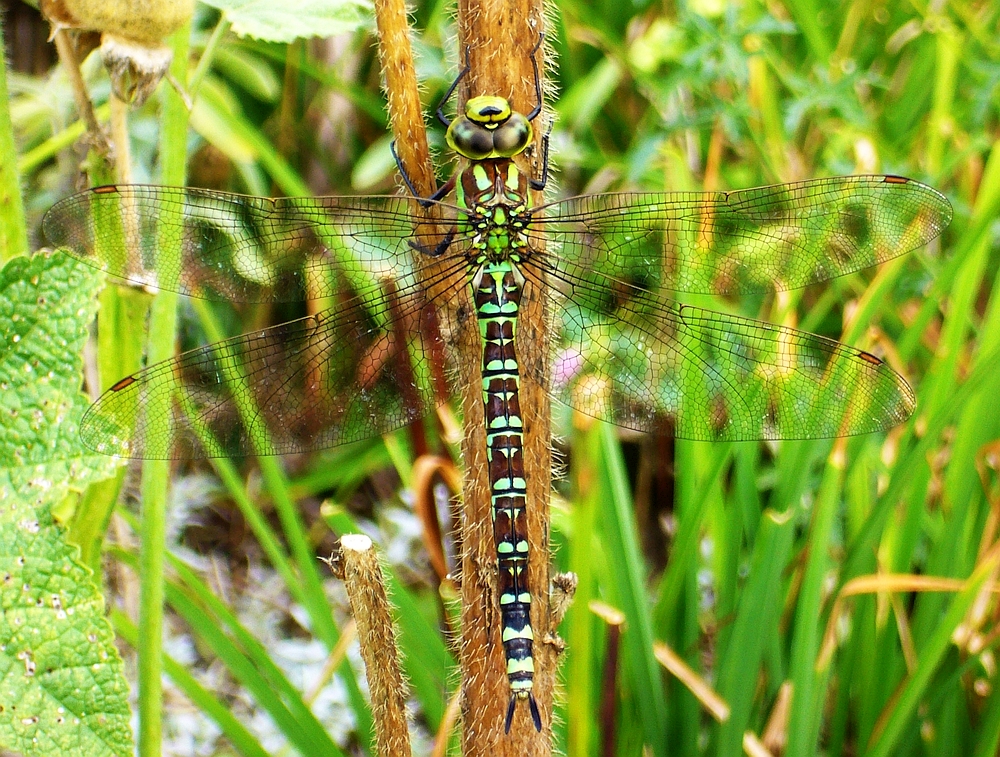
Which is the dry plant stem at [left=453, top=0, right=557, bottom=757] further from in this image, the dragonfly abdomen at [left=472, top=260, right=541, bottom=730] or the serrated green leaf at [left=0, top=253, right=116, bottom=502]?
the serrated green leaf at [left=0, top=253, right=116, bottom=502]

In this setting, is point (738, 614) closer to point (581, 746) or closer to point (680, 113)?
point (581, 746)

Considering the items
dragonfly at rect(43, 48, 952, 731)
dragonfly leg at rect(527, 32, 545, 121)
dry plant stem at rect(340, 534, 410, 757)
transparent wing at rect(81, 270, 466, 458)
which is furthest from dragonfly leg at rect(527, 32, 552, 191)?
dry plant stem at rect(340, 534, 410, 757)

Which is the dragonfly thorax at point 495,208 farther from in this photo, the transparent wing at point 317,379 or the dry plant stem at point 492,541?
the dry plant stem at point 492,541

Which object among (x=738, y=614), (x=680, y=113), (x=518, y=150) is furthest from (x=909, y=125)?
(x=518, y=150)

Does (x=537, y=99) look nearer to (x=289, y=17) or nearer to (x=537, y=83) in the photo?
(x=537, y=83)

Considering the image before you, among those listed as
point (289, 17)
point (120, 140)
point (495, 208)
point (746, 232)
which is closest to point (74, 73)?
point (120, 140)
